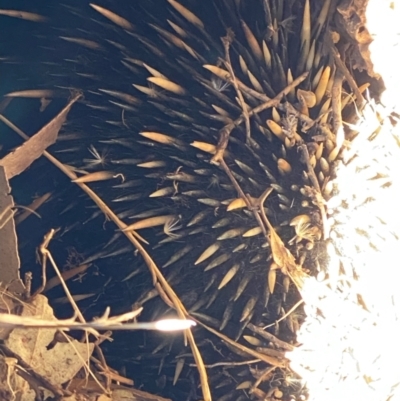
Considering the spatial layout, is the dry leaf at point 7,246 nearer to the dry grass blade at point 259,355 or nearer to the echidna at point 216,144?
the echidna at point 216,144

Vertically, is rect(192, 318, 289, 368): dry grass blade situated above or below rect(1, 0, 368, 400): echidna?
below

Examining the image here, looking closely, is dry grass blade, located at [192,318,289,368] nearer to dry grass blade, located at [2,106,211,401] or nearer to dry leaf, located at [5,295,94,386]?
dry grass blade, located at [2,106,211,401]

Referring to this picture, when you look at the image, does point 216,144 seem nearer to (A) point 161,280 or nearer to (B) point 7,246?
(A) point 161,280

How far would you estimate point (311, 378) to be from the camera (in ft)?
3.65

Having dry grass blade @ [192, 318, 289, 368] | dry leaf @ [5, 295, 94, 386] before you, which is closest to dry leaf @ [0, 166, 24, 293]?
dry leaf @ [5, 295, 94, 386]

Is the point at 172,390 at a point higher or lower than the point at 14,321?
lower

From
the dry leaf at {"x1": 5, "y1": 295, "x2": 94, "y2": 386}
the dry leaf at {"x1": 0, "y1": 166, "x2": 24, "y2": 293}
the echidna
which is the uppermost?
the echidna

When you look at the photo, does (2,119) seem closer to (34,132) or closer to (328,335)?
(34,132)

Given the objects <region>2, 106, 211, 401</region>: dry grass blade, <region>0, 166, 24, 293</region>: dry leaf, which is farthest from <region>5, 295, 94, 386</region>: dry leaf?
<region>2, 106, 211, 401</region>: dry grass blade

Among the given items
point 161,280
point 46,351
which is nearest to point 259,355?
point 161,280

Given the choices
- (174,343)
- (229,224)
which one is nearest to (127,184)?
(229,224)

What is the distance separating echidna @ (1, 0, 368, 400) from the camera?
108 cm

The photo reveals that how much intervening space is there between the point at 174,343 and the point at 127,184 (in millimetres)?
297

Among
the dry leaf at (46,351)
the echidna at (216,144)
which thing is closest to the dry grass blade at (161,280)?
the echidna at (216,144)
